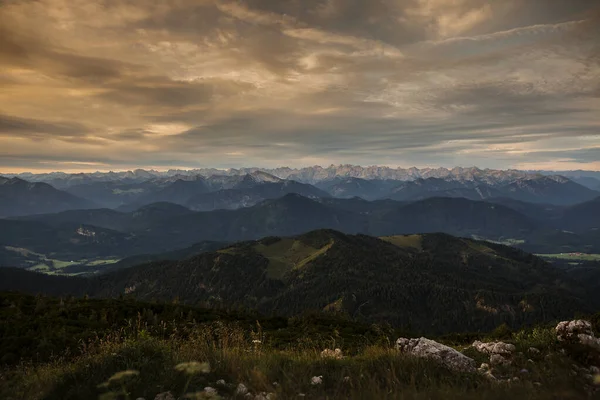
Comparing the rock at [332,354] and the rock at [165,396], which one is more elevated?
the rock at [165,396]

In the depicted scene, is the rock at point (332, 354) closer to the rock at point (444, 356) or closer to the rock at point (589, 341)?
the rock at point (444, 356)

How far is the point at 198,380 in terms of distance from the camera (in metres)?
7.56

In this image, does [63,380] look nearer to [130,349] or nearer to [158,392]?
[130,349]

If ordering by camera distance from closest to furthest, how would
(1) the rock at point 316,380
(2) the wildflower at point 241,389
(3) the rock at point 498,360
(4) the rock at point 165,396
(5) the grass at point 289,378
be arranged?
(5) the grass at point 289,378 → (4) the rock at point 165,396 → (2) the wildflower at point 241,389 → (1) the rock at point 316,380 → (3) the rock at point 498,360

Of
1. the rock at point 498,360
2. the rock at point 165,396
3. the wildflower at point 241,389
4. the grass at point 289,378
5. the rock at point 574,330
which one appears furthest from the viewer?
the rock at point 574,330

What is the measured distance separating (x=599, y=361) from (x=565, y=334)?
2.54 metres

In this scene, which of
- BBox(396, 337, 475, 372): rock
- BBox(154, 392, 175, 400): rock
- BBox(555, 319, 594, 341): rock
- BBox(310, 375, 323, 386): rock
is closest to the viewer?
BBox(154, 392, 175, 400): rock

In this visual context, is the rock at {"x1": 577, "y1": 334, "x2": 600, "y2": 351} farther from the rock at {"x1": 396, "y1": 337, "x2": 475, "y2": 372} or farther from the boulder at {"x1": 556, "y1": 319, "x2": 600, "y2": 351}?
the rock at {"x1": 396, "y1": 337, "x2": 475, "y2": 372}

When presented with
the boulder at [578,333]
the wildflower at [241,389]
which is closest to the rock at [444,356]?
the boulder at [578,333]

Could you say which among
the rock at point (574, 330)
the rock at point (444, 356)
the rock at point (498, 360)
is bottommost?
the rock at point (498, 360)

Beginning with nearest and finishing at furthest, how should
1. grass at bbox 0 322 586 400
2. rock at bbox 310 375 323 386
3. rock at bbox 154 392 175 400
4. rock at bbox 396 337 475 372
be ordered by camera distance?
grass at bbox 0 322 586 400 < rock at bbox 154 392 175 400 < rock at bbox 310 375 323 386 < rock at bbox 396 337 475 372

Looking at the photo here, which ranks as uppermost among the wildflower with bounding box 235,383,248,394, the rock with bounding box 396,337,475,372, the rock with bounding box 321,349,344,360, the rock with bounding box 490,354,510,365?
the wildflower with bounding box 235,383,248,394

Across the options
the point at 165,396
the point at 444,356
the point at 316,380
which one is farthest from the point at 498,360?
the point at 165,396

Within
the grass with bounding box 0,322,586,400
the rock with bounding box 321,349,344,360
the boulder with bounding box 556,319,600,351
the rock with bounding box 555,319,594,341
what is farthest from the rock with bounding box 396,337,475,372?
the rock with bounding box 555,319,594,341
